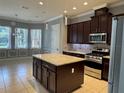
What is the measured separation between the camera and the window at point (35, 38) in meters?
9.48

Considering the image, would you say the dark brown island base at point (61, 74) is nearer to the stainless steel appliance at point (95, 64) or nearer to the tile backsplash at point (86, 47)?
the stainless steel appliance at point (95, 64)

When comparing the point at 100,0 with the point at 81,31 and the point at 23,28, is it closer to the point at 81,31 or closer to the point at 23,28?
the point at 81,31

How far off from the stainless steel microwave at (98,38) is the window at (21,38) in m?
5.87

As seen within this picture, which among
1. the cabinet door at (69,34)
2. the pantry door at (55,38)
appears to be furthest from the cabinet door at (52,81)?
the pantry door at (55,38)

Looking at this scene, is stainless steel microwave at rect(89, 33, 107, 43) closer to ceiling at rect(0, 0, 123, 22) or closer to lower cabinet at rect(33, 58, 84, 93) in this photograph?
ceiling at rect(0, 0, 123, 22)

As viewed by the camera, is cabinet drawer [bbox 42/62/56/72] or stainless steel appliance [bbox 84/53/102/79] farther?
stainless steel appliance [bbox 84/53/102/79]

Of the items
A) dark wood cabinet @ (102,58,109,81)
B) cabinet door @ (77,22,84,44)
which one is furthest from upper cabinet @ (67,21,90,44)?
dark wood cabinet @ (102,58,109,81)

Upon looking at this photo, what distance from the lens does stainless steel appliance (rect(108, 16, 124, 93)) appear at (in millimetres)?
1671

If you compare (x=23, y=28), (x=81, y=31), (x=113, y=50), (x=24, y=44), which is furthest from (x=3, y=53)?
(x=113, y=50)

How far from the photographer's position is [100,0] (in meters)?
4.16

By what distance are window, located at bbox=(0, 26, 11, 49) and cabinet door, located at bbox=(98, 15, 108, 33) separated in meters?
6.57

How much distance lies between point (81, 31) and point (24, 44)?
17.4 ft

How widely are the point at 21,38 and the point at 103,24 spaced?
662 cm

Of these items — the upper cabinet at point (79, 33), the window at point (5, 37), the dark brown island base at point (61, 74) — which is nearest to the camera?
the dark brown island base at point (61, 74)
